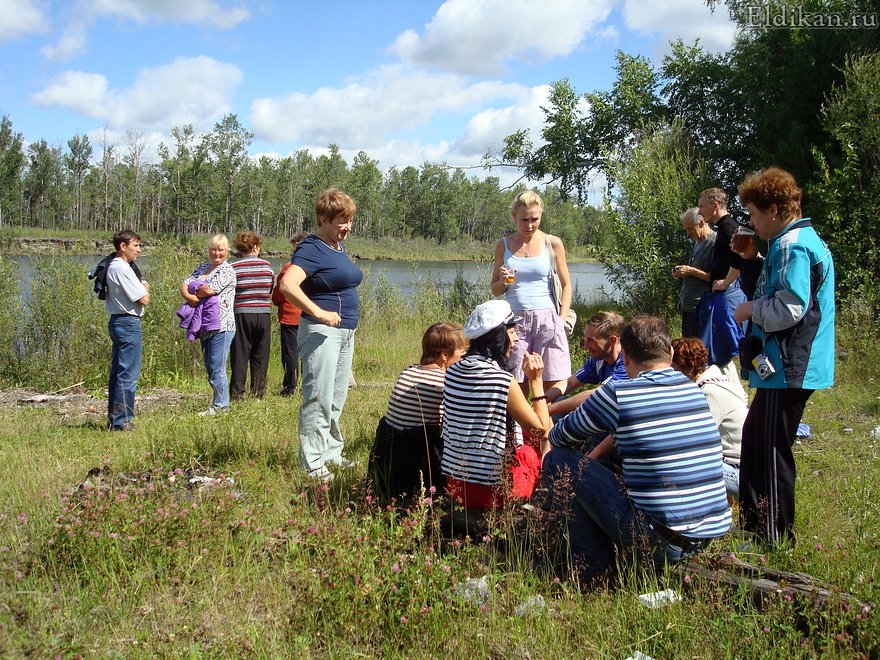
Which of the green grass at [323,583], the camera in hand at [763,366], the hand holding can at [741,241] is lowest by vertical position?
the green grass at [323,583]

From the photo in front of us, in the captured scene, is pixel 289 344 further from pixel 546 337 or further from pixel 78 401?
pixel 546 337

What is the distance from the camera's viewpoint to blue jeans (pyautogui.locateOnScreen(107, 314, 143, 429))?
5984 millimetres

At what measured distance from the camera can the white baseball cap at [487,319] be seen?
3.62 metres

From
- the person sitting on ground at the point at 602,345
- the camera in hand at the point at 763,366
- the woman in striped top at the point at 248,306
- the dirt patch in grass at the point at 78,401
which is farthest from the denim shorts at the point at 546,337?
the dirt patch in grass at the point at 78,401

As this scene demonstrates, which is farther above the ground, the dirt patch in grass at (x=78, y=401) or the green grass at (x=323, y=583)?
the green grass at (x=323, y=583)

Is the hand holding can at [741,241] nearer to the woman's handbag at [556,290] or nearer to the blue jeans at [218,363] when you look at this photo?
the woman's handbag at [556,290]

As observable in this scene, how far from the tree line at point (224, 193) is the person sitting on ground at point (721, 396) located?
165ft

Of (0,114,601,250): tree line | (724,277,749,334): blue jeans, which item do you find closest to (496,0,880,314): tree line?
(724,277,749,334): blue jeans

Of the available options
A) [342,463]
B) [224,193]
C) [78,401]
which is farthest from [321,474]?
[224,193]

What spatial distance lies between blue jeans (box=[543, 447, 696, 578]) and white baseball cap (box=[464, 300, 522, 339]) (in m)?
0.79

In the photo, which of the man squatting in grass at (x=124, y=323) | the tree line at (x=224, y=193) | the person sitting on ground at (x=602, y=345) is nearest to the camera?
the person sitting on ground at (x=602, y=345)

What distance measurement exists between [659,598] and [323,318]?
8.02 ft

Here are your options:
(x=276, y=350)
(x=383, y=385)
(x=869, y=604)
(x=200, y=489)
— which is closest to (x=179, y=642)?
(x=200, y=489)

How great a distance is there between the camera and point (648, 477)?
3049mm
